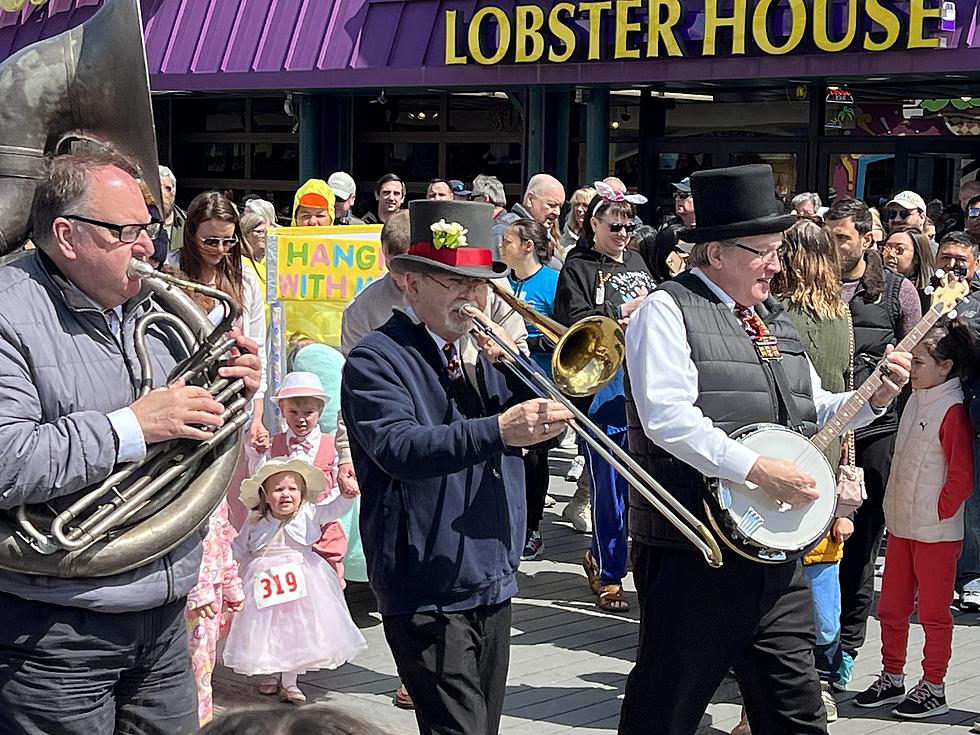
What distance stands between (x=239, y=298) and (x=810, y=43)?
723 cm

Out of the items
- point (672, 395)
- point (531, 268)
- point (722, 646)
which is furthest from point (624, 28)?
point (722, 646)

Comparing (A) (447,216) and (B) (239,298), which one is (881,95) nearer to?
(B) (239,298)

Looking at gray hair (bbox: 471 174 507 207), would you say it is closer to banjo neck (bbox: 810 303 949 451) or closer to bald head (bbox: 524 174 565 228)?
bald head (bbox: 524 174 565 228)

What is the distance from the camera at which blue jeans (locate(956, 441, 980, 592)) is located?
7387mm

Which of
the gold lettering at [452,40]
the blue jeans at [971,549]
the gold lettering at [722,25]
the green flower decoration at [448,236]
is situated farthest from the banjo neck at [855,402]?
the gold lettering at [452,40]

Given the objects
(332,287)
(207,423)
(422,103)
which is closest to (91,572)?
(207,423)

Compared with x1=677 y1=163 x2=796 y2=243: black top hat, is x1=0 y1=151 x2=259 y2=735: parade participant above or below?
below

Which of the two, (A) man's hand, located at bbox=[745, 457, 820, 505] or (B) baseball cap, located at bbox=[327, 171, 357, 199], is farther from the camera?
(B) baseball cap, located at bbox=[327, 171, 357, 199]

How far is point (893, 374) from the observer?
4.46 metres

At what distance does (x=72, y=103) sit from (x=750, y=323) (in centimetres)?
207

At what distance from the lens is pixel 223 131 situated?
19906 mm

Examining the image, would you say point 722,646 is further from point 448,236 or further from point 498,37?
point 498,37

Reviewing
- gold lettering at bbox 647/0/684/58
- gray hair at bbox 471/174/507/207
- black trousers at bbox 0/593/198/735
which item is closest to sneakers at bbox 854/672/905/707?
black trousers at bbox 0/593/198/735

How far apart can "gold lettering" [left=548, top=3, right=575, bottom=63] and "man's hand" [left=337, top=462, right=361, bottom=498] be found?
8.60 m
